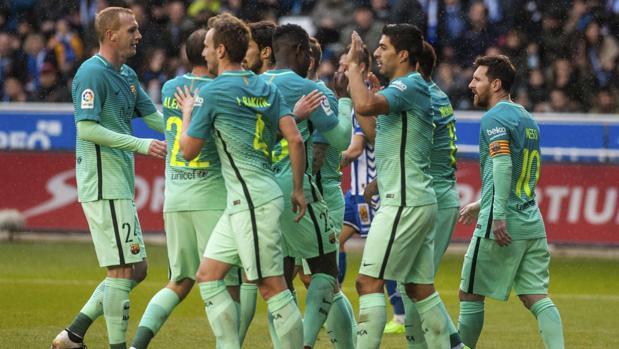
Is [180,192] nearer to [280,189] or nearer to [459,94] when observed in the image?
[280,189]

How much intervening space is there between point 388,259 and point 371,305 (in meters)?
0.31

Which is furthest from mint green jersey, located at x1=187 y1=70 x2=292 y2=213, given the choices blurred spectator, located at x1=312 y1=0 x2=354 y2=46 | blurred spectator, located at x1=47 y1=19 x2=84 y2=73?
blurred spectator, located at x1=47 y1=19 x2=84 y2=73

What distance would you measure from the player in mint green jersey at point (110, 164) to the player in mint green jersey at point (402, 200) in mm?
1599

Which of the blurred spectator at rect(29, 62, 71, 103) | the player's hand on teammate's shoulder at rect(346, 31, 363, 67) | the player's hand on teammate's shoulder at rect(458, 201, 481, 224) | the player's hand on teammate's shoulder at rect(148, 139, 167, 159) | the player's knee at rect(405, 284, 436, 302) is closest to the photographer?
the player's hand on teammate's shoulder at rect(346, 31, 363, 67)

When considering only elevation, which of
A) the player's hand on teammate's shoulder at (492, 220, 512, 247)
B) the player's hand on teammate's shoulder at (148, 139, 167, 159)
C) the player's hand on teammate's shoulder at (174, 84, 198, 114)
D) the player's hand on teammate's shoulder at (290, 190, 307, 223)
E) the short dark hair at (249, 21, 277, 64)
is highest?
the short dark hair at (249, 21, 277, 64)

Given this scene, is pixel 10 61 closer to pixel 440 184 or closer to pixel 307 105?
pixel 440 184

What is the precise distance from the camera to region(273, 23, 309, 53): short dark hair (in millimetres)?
7930

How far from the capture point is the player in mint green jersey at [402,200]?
7707mm

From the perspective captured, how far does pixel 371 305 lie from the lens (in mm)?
7766

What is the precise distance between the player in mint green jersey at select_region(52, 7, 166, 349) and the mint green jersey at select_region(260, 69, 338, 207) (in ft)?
3.00

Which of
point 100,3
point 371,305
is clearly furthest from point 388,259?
point 100,3

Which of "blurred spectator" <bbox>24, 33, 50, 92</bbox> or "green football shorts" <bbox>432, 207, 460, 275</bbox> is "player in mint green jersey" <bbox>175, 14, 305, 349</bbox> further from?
"blurred spectator" <bbox>24, 33, 50, 92</bbox>

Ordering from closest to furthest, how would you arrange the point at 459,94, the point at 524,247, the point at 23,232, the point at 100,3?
the point at 524,247, the point at 23,232, the point at 459,94, the point at 100,3

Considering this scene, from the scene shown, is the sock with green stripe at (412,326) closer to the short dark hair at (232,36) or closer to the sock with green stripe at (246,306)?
the sock with green stripe at (246,306)
